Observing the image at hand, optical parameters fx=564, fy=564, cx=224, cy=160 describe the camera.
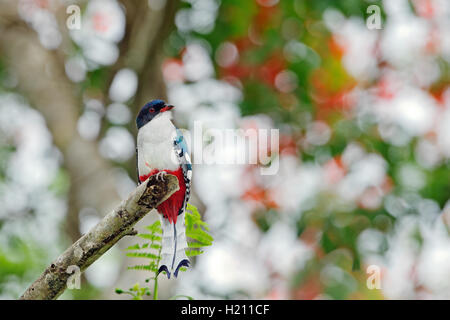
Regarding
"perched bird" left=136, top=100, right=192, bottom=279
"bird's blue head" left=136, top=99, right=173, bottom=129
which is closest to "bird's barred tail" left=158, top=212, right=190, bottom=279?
"perched bird" left=136, top=100, right=192, bottom=279

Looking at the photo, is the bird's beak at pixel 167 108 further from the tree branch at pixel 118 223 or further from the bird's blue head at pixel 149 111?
the tree branch at pixel 118 223

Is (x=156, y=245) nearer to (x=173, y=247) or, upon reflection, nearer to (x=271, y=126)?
(x=173, y=247)

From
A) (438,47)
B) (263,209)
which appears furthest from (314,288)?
(438,47)

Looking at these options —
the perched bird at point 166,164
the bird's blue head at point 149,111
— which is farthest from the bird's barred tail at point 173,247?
the bird's blue head at point 149,111

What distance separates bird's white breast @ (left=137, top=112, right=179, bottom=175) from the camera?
0.83 metres

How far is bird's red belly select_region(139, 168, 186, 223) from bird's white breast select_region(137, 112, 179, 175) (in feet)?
0.04

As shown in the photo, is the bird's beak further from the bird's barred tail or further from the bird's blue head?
the bird's barred tail

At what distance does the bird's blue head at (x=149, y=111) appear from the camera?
0.88 m

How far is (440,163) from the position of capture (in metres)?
3.38

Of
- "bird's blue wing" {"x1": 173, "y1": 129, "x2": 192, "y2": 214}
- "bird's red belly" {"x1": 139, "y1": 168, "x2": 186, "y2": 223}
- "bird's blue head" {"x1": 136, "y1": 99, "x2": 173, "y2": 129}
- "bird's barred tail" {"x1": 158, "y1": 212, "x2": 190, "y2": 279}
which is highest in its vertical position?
"bird's blue head" {"x1": 136, "y1": 99, "x2": 173, "y2": 129}

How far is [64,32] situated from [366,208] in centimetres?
222

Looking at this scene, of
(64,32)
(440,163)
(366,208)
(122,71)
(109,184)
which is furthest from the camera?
(64,32)

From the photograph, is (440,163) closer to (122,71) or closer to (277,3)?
(277,3)

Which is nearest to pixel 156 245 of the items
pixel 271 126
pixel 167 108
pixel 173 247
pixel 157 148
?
pixel 173 247
